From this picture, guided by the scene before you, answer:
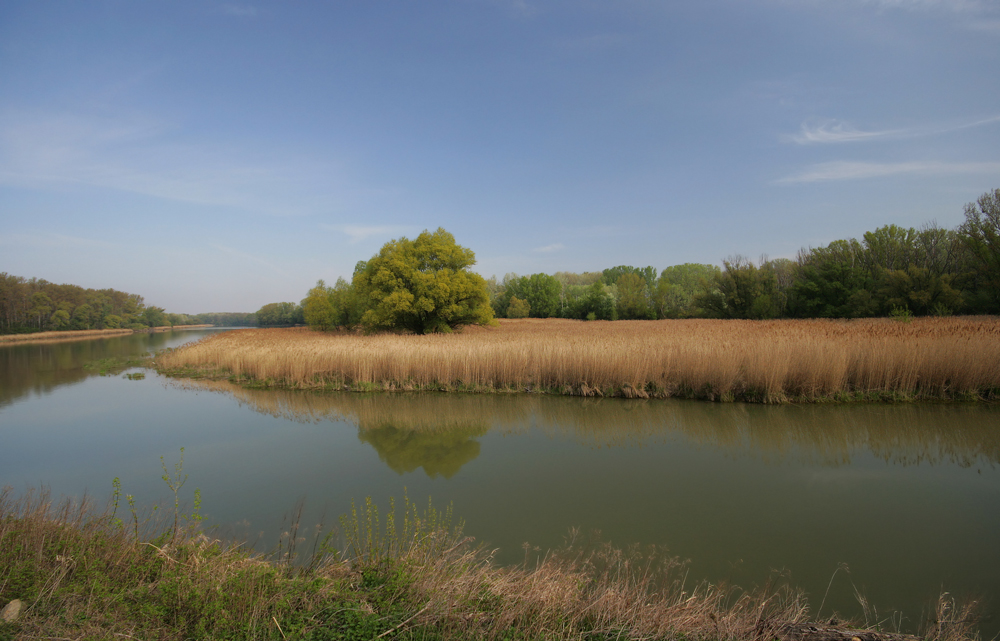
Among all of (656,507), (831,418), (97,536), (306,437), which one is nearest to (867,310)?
(831,418)

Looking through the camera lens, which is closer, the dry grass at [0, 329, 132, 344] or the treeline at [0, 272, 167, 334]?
the dry grass at [0, 329, 132, 344]

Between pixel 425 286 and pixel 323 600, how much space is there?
82.2 ft

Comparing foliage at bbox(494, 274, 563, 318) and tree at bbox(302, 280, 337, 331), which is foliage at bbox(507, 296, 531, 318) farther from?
tree at bbox(302, 280, 337, 331)

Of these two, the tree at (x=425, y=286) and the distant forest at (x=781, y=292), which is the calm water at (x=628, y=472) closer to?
the tree at (x=425, y=286)

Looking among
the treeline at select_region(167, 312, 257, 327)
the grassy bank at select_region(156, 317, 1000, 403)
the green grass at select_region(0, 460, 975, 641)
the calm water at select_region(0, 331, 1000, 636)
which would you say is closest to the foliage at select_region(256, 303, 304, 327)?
the treeline at select_region(167, 312, 257, 327)

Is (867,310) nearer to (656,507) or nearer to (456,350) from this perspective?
(456,350)

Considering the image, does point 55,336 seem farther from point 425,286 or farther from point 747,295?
point 747,295

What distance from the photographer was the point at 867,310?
28.5 m

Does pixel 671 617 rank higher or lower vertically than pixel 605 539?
higher

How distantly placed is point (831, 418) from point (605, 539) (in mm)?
6937

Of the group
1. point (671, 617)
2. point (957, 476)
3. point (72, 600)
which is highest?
point (72, 600)

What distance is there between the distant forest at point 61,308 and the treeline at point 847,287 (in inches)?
1418

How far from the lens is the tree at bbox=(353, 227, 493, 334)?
1072 inches

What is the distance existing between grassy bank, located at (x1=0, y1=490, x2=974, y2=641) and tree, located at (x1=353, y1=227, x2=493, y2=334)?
78.1ft
